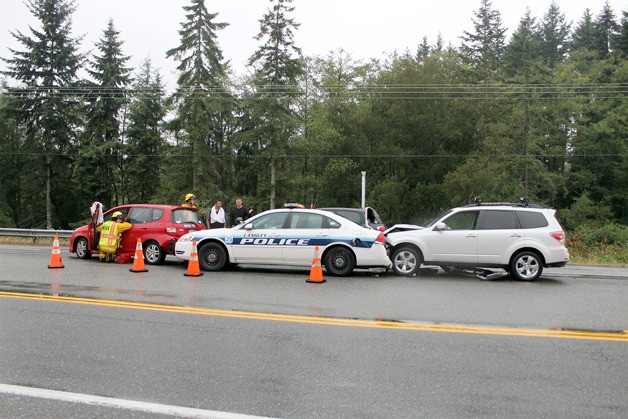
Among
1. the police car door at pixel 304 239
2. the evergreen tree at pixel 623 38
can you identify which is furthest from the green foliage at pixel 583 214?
the police car door at pixel 304 239

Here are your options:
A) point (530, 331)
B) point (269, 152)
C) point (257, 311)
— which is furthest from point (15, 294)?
point (269, 152)

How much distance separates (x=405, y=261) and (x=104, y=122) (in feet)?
128

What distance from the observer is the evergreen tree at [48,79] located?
142 ft

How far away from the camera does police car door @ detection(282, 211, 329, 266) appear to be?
12070mm

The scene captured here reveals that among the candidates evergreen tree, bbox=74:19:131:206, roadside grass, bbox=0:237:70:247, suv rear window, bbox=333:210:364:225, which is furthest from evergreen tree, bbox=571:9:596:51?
roadside grass, bbox=0:237:70:247

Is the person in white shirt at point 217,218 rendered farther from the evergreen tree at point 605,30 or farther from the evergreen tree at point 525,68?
the evergreen tree at point 605,30

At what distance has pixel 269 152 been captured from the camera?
137ft

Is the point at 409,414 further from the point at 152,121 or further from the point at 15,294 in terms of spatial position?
the point at 152,121

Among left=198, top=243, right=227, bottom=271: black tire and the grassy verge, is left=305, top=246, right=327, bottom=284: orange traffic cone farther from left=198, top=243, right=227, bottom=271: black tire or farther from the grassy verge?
the grassy verge

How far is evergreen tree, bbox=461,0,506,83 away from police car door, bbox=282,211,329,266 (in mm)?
44455

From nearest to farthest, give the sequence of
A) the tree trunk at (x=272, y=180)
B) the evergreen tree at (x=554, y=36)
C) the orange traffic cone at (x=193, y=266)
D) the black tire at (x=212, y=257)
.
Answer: the orange traffic cone at (x=193, y=266)
the black tire at (x=212, y=257)
the tree trunk at (x=272, y=180)
the evergreen tree at (x=554, y=36)

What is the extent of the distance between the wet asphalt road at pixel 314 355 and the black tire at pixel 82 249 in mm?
5164

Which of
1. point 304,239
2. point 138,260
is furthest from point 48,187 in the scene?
point 304,239

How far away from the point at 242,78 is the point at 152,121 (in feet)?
28.6
